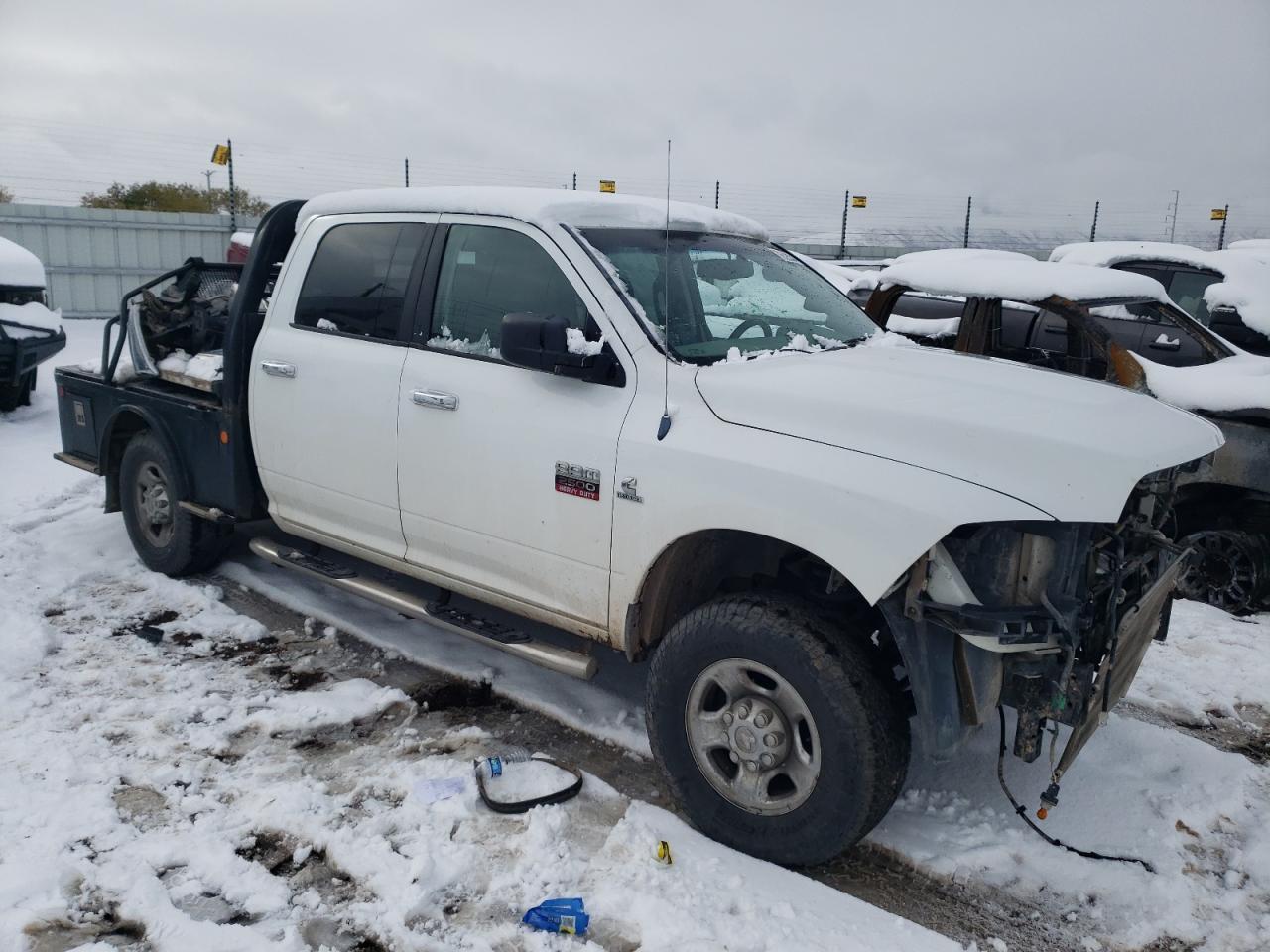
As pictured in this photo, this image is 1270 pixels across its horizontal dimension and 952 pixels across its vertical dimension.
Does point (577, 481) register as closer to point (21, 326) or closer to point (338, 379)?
point (338, 379)

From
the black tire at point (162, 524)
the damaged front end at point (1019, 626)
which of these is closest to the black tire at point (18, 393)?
the black tire at point (162, 524)

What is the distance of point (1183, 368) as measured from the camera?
5.95 m

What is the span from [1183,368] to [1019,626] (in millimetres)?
4042

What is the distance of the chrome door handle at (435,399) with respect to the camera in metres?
3.88

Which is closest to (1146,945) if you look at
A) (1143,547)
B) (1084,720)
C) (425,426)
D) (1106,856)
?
(1106,856)

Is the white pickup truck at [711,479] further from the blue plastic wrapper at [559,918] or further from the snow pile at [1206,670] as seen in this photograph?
the snow pile at [1206,670]

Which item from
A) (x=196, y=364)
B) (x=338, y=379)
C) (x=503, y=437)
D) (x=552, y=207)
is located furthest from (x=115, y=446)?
(x=552, y=207)

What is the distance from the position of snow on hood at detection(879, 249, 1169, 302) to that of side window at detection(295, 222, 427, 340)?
10.9 feet

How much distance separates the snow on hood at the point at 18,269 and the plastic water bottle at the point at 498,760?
25.3 ft

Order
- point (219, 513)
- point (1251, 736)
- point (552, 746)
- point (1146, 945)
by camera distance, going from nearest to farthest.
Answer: point (1146, 945) → point (552, 746) → point (1251, 736) → point (219, 513)

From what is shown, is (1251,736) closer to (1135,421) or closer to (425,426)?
(1135,421)

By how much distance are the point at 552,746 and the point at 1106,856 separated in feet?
6.64

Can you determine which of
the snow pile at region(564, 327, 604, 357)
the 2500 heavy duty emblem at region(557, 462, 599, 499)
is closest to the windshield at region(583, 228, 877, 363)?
the snow pile at region(564, 327, 604, 357)

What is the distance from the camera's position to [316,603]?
5.35 metres
